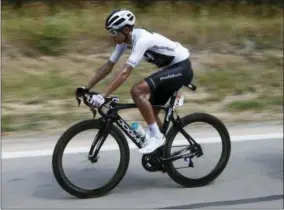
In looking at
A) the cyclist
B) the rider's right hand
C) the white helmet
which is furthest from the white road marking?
the white helmet

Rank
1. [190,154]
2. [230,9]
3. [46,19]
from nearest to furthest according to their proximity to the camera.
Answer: [190,154] → [46,19] → [230,9]

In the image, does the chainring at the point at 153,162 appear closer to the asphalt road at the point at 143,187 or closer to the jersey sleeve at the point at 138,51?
the asphalt road at the point at 143,187

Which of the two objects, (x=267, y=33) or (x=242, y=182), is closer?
(x=242, y=182)

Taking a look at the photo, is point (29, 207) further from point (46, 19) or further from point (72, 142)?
point (46, 19)

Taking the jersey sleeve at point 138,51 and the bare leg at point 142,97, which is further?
the bare leg at point 142,97

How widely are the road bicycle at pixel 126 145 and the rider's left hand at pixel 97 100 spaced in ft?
0.18

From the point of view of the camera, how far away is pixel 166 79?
5.68 metres

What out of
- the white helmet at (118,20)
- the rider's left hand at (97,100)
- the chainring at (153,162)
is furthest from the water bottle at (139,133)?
the white helmet at (118,20)

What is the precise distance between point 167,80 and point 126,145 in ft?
2.35

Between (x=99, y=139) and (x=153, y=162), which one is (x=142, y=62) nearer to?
(x=153, y=162)

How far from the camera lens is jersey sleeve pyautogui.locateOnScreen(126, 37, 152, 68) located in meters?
5.40

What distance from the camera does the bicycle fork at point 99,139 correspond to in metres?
5.56

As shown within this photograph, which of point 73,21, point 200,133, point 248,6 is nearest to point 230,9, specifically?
point 248,6

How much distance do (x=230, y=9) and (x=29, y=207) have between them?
11907mm
